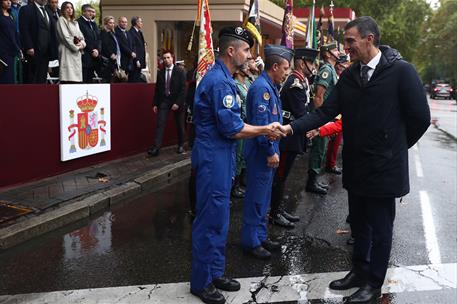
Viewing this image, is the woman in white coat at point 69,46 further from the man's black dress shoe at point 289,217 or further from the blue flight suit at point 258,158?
the blue flight suit at point 258,158

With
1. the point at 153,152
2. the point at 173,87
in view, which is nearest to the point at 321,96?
the point at 173,87

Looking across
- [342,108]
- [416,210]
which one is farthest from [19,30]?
[416,210]

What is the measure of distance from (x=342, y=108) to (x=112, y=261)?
2513mm

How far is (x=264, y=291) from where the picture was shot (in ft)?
13.2

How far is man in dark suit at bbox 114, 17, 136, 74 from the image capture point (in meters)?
10.3

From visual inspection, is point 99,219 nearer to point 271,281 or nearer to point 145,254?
point 145,254

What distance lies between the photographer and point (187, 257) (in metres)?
4.75

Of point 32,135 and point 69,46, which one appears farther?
point 69,46

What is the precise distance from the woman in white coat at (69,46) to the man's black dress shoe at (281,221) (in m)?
4.58

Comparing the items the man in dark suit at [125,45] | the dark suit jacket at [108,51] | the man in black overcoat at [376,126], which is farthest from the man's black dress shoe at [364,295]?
the man in dark suit at [125,45]

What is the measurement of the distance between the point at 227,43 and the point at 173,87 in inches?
221

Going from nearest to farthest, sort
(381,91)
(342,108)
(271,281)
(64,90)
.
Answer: (381,91)
(342,108)
(271,281)
(64,90)

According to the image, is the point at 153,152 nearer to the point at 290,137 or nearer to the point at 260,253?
the point at 290,137

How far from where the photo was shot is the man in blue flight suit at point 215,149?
11.8ft
